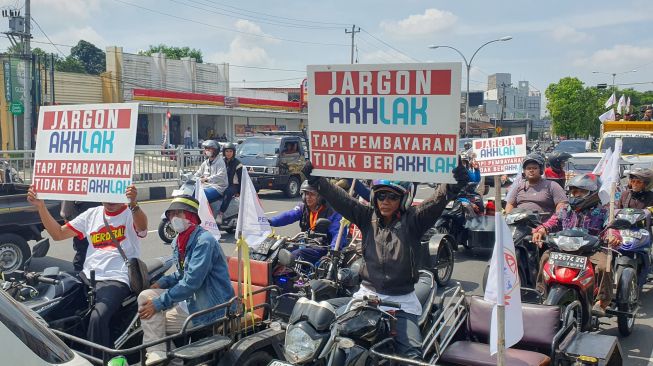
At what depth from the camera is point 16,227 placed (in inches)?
327

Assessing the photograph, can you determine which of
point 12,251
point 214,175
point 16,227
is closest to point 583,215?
point 214,175

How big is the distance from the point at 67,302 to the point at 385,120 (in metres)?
2.79

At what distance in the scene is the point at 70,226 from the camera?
16.8 feet

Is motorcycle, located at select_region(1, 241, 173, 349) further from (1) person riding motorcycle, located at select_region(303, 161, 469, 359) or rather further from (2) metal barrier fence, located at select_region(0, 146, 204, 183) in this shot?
(2) metal barrier fence, located at select_region(0, 146, 204, 183)

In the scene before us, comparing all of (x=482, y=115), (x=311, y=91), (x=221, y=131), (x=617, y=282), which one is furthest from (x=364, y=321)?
(x=482, y=115)

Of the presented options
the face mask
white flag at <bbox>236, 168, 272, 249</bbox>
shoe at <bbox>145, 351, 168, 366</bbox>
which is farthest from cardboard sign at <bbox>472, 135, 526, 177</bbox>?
shoe at <bbox>145, 351, 168, 366</bbox>

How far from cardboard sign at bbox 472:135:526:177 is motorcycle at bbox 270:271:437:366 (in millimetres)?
5070

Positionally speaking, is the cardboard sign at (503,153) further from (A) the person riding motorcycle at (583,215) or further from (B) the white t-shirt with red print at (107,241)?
(B) the white t-shirt with red print at (107,241)

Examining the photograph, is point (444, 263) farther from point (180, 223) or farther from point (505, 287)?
point (505, 287)

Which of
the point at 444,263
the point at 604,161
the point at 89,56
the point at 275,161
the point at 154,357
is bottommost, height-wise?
the point at 444,263

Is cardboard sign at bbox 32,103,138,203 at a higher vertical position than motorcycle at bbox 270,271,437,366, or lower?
higher

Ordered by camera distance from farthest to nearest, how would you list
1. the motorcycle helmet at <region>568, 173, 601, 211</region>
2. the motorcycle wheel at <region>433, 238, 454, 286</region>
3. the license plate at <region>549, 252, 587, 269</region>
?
the motorcycle wheel at <region>433, 238, 454, 286</region> → the motorcycle helmet at <region>568, 173, 601, 211</region> → the license plate at <region>549, 252, 587, 269</region>

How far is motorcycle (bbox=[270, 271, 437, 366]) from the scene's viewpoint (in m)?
3.62

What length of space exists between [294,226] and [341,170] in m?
8.72
